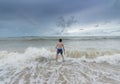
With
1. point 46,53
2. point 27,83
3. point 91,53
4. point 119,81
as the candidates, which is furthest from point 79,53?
point 27,83

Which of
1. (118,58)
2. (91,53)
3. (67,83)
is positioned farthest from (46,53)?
(67,83)

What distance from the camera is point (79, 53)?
→ 13.7 m

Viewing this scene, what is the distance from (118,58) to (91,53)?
300cm

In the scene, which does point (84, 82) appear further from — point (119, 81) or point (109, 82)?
point (119, 81)

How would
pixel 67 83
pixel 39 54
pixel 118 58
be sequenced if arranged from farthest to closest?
pixel 39 54, pixel 118 58, pixel 67 83

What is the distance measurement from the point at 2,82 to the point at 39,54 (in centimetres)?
740

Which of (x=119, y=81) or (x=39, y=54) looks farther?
(x=39, y=54)

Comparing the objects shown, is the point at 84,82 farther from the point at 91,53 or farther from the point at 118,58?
the point at 91,53

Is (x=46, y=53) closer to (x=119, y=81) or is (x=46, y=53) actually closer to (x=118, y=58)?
(x=118, y=58)

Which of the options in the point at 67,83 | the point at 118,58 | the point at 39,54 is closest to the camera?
the point at 67,83

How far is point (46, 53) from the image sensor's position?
13.7 meters

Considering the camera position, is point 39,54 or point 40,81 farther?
point 39,54

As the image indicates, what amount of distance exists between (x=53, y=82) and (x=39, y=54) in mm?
7648

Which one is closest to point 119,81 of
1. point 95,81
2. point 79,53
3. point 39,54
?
point 95,81
